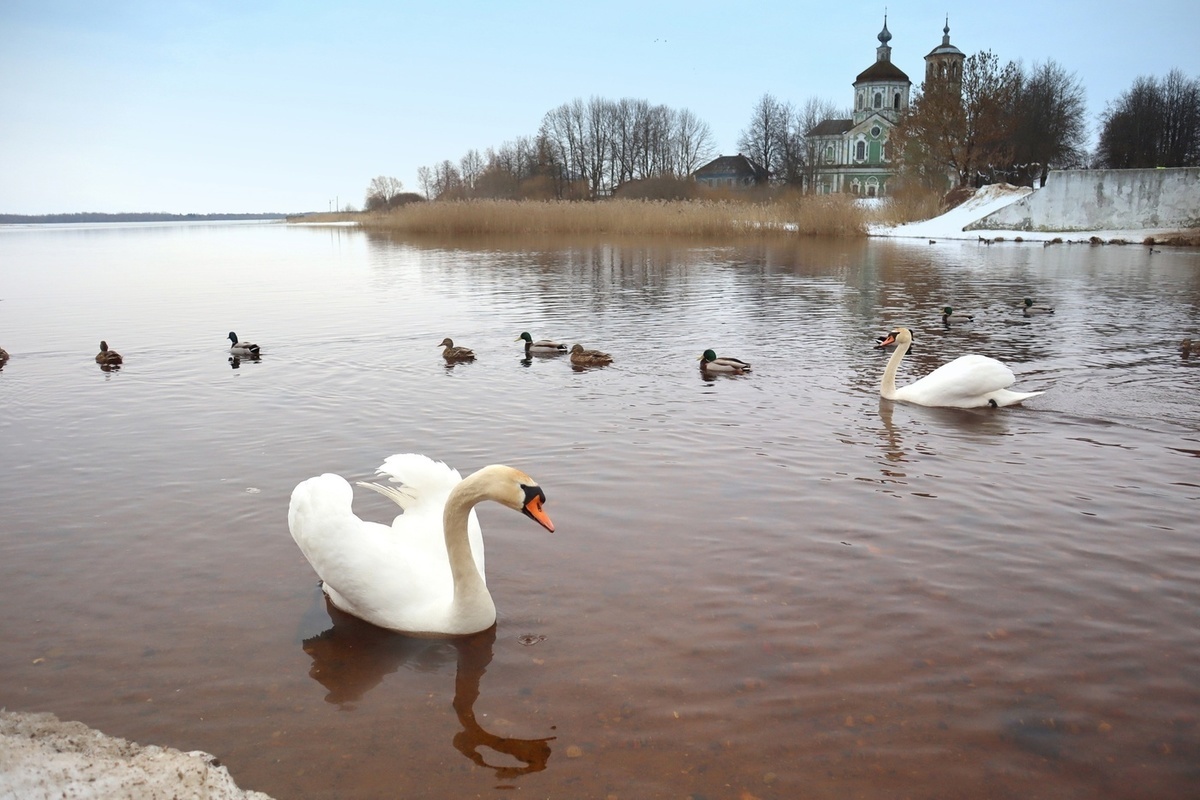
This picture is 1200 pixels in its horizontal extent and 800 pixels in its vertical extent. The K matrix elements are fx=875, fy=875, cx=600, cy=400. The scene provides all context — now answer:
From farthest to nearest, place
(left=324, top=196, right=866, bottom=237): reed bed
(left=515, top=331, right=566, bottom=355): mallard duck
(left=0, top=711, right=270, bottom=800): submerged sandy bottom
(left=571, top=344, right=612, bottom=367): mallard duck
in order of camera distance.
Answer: (left=324, top=196, right=866, bottom=237): reed bed, (left=515, top=331, right=566, bottom=355): mallard duck, (left=571, top=344, right=612, bottom=367): mallard duck, (left=0, top=711, right=270, bottom=800): submerged sandy bottom

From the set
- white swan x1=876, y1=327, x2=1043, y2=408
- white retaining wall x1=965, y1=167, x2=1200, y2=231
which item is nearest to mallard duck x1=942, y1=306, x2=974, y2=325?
white swan x1=876, y1=327, x2=1043, y2=408

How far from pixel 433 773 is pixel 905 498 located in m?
4.43

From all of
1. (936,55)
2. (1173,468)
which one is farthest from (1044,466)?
(936,55)

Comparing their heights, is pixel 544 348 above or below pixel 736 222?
below

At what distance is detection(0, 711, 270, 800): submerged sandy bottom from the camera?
3.27 metres

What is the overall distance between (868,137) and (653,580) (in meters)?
101

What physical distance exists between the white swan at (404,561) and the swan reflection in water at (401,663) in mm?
73

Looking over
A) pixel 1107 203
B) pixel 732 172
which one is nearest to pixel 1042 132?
pixel 1107 203

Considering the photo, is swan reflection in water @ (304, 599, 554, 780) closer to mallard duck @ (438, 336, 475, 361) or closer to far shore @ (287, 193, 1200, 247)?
mallard duck @ (438, 336, 475, 361)

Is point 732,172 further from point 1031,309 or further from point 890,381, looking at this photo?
point 890,381

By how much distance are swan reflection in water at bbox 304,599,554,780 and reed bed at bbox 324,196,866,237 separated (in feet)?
134

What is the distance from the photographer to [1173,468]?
A: 24.0ft

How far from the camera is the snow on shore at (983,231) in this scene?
4359cm

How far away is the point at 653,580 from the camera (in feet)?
17.6
